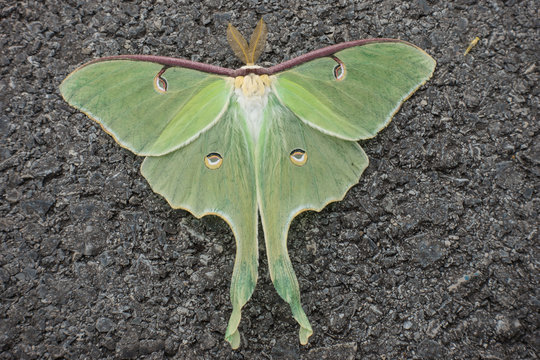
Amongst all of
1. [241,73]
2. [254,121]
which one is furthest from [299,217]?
[241,73]

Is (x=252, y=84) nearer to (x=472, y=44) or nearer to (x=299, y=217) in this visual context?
(x=299, y=217)

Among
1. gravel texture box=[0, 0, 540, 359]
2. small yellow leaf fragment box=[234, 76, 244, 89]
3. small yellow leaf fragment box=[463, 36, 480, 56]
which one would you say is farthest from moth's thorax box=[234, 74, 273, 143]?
small yellow leaf fragment box=[463, 36, 480, 56]

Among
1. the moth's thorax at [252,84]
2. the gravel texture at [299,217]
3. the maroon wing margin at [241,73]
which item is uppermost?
the maroon wing margin at [241,73]

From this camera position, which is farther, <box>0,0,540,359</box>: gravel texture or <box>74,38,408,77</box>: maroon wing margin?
<box>0,0,540,359</box>: gravel texture

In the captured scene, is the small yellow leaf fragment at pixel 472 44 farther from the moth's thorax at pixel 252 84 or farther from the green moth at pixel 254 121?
the moth's thorax at pixel 252 84

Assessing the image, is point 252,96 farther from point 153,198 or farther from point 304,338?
point 304,338

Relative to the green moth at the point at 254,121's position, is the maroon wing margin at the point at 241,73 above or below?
above

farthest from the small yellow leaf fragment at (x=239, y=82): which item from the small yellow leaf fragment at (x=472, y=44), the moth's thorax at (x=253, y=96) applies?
the small yellow leaf fragment at (x=472, y=44)

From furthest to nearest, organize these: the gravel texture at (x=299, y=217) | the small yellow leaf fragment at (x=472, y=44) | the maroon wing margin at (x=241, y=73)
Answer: the small yellow leaf fragment at (x=472, y=44), the gravel texture at (x=299, y=217), the maroon wing margin at (x=241, y=73)

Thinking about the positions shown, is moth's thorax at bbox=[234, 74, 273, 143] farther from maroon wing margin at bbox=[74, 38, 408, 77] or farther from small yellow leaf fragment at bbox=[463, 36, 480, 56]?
small yellow leaf fragment at bbox=[463, 36, 480, 56]

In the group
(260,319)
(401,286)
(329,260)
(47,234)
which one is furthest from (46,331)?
(401,286)
